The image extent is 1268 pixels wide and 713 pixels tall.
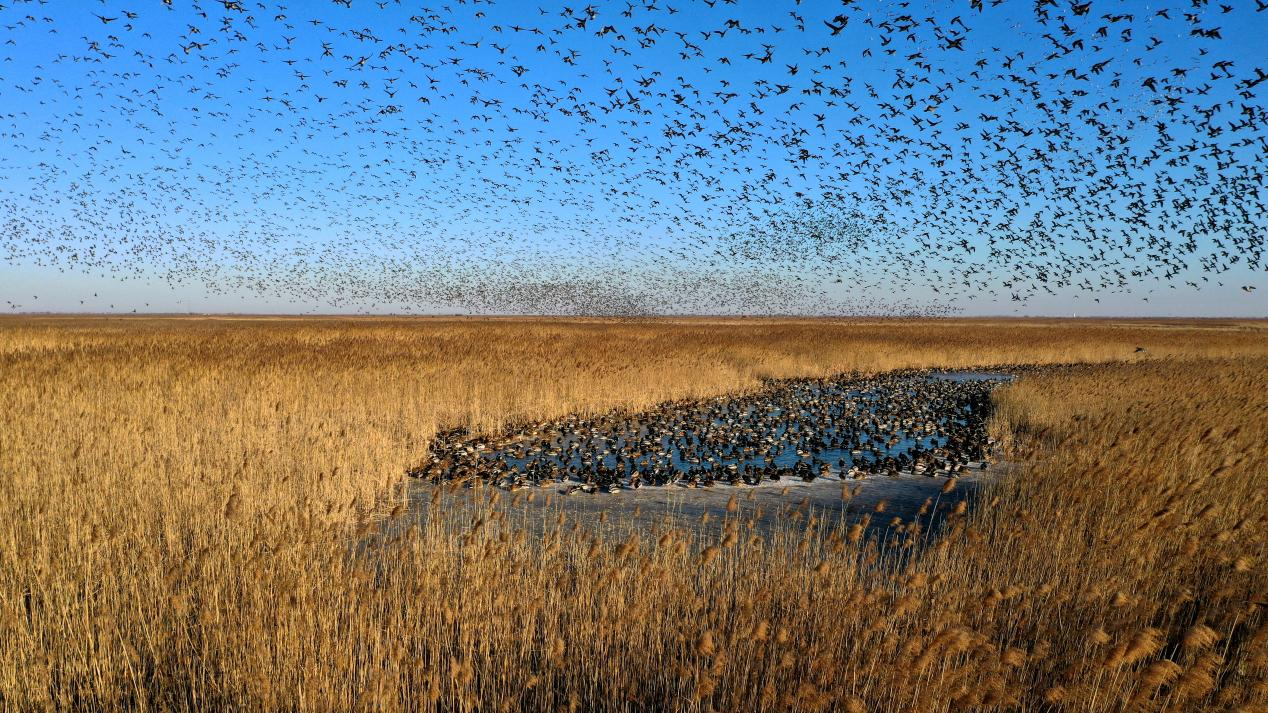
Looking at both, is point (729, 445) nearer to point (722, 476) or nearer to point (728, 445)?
point (728, 445)

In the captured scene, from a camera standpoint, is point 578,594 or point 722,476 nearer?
point 578,594

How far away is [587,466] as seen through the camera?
1147 cm

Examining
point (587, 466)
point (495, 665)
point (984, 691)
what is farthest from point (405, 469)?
point (984, 691)

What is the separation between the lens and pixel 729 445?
1381 cm

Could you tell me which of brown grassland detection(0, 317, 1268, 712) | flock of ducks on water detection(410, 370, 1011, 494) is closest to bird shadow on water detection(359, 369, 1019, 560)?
flock of ducks on water detection(410, 370, 1011, 494)

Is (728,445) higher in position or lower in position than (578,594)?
lower

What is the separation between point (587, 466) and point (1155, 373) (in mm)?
19413

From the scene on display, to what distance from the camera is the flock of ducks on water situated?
A: 1082 cm

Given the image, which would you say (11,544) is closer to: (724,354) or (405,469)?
(405,469)

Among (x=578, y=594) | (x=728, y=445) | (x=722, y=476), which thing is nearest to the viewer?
(x=578, y=594)

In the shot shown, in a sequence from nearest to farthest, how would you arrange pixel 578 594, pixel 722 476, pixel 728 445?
1. pixel 578 594
2. pixel 722 476
3. pixel 728 445

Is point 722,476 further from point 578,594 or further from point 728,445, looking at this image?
point 578,594

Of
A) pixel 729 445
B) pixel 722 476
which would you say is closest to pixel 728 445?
pixel 729 445

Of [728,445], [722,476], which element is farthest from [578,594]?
[728,445]
